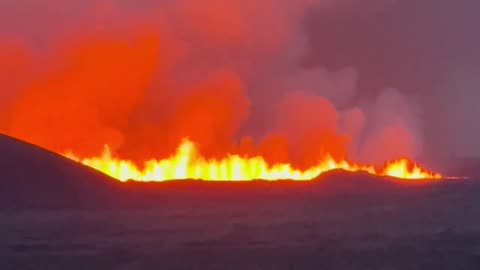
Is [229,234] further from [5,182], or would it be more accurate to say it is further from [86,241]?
[5,182]

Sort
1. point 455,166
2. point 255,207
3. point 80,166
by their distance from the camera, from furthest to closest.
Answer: point 455,166 < point 80,166 < point 255,207

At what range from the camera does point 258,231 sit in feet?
249

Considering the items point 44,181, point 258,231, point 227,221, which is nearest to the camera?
point 258,231

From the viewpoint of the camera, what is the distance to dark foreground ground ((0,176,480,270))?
2404 inches

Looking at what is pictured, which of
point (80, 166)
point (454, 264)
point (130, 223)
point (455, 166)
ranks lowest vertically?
point (454, 264)

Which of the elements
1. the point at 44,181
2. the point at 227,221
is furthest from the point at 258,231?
the point at 44,181

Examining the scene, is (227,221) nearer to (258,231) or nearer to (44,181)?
(258,231)

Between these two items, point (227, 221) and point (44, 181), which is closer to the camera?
point (227, 221)

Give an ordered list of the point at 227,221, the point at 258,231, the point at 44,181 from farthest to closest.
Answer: the point at 44,181, the point at 227,221, the point at 258,231

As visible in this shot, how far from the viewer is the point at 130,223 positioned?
8169 centimetres

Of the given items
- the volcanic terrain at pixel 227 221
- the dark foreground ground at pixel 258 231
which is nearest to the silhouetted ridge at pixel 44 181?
the volcanic terrain at pixel 227 221

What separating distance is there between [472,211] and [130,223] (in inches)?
999

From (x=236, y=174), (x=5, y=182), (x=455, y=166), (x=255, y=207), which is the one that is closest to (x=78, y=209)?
(x=5, y=182)

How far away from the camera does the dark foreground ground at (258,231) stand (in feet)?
200
